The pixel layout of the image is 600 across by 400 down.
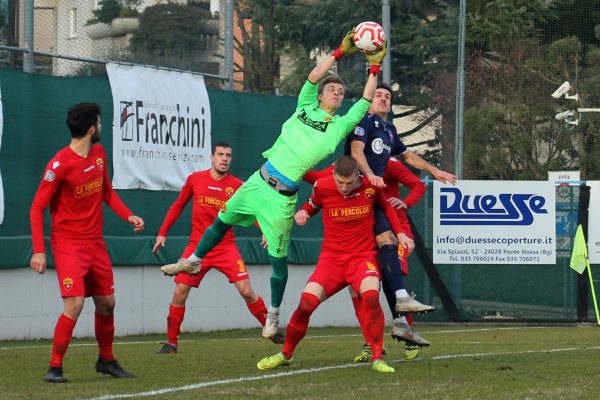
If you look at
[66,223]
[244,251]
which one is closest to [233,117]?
[244,251]

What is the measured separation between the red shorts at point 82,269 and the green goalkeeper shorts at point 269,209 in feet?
4.81

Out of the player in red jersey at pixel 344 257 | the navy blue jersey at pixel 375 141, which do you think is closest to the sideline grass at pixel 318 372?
the player in red jersey at pixel 344 257

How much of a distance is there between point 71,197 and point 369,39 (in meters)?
2.73

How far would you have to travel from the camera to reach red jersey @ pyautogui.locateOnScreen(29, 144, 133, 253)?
32.6 feet

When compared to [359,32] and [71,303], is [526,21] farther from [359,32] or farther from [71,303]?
[71,303]

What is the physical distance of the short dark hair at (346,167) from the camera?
34.9 ft

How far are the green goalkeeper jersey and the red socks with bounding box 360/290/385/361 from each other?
1.15 metres

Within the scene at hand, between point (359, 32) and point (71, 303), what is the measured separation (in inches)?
126

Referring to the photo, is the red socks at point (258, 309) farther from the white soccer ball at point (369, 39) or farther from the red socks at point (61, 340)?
the red socks at point (61, 340)

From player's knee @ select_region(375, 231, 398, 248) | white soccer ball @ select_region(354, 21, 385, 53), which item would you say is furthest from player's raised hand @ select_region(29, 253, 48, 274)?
white soccer ball @ select_region(354, 21, 385, 53)

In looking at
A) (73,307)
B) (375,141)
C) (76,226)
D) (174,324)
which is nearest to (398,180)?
(375,141)

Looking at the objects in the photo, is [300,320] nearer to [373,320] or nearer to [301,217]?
[373,320]

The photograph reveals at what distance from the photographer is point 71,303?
10023mm

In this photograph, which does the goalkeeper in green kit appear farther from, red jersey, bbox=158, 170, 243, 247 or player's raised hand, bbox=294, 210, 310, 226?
red jersey, bbox=158, 170, 243, 247
